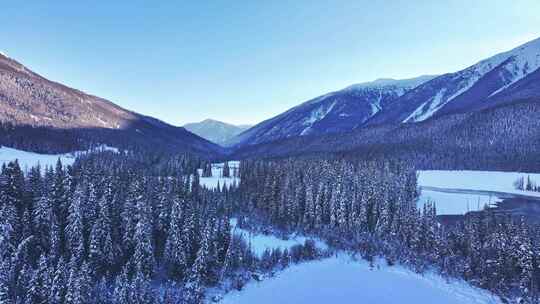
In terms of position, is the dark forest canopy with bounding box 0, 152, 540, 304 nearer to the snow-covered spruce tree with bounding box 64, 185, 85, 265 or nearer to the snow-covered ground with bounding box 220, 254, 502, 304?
the snow-covered spruce tree with bounding box 64, 185, 85, 265

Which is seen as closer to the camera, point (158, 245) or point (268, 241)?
point (158, 245)

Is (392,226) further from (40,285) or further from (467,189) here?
(467,189)

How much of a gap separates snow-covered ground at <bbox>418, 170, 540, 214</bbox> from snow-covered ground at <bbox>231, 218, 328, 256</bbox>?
56.9 meters

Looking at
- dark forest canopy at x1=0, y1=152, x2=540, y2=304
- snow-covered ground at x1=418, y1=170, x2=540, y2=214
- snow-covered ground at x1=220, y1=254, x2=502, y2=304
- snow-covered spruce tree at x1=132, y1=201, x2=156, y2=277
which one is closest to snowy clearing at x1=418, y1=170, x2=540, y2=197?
snow-covered ground at x1=418, y1=170, x2=540, y2=214

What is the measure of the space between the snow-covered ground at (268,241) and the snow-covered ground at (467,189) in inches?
2241

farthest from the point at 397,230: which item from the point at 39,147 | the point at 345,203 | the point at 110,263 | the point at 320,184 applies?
the point at 39,147

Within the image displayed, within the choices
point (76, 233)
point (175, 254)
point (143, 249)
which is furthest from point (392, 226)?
point (76, 233)

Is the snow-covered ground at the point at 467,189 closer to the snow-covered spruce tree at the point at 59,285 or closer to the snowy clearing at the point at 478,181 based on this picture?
the snowy clearing at the point at 478,181

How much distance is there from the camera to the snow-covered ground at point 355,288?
51531 mm

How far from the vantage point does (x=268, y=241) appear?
256ft

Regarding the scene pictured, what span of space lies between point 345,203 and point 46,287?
68915 mm

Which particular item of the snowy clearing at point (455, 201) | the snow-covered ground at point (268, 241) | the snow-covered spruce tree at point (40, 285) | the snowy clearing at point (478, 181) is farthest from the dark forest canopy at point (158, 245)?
the snowy clearing at point (478, 181)

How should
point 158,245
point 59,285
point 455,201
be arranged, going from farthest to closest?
point 455,201 → point 158,245 → point 59,285

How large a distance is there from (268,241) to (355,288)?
25.5m
